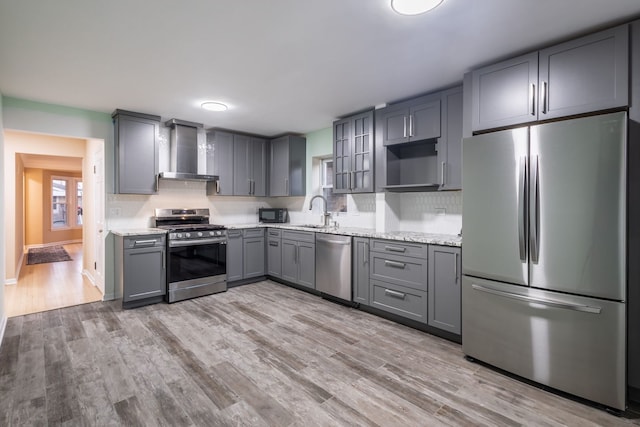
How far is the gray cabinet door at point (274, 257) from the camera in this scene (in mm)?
4875

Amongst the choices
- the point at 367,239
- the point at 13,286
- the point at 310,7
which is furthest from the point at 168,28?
the point at 13,286

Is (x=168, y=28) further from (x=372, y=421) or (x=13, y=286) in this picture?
(x=13, y=286)

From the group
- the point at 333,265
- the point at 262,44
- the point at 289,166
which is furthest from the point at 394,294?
the point at 289,166

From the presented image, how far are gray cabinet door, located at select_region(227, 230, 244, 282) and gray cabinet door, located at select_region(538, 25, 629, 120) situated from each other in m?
3.93

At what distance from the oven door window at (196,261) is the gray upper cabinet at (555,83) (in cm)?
Result: 358

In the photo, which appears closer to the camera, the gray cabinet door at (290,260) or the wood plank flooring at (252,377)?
the wood plank flooring at (252,377)

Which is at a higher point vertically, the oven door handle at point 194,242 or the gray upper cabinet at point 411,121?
the gray upper cabinet at point 411,121

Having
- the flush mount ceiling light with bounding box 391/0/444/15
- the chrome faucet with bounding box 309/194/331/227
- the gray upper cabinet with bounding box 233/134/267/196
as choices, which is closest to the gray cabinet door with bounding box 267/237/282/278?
the chrome faucet with bounding box 309/194/331/227

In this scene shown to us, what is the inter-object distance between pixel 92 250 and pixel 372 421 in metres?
5.10

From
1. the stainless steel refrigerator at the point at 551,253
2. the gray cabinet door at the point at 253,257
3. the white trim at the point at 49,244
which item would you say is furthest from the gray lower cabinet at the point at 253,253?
the white trim at the point at 49,244

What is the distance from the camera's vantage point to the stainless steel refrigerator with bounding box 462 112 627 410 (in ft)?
6.31

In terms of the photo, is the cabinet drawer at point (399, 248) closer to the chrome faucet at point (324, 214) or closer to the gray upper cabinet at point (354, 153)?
the gray upper cabinet at point (354, 153)

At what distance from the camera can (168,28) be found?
214cm

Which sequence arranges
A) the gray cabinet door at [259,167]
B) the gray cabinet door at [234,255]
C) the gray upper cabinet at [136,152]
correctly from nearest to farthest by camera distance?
the gray upper cabinet at [136,152] < the gray cabinet door at [234,255] < the gray cabinet door at [259,167]
